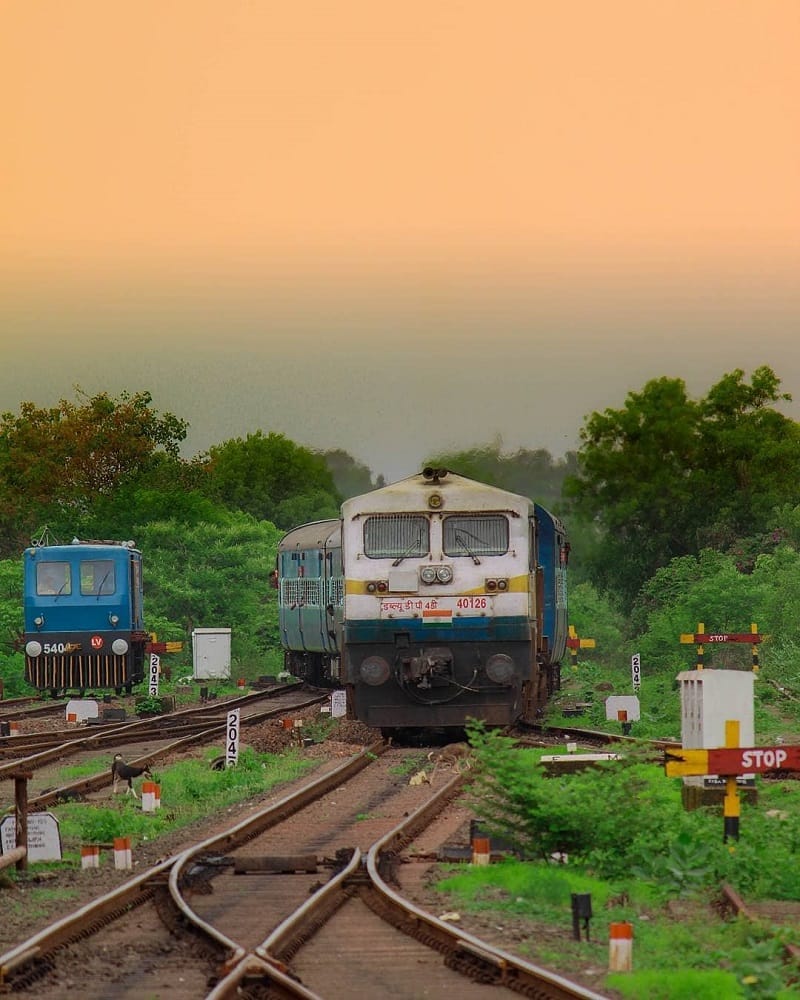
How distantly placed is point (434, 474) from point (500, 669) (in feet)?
9.94

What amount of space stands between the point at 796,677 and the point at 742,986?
23.7 m

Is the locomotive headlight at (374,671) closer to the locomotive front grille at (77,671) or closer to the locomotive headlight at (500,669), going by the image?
the locomotive headlight at (500,669)

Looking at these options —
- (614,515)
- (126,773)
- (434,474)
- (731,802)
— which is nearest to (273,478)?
(614,515)

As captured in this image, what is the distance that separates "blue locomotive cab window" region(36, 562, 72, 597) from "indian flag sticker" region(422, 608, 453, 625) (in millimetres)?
14842

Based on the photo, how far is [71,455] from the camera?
2581 inches

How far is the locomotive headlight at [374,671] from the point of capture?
78.9 ft

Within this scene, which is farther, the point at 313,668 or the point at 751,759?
the point at 313,668

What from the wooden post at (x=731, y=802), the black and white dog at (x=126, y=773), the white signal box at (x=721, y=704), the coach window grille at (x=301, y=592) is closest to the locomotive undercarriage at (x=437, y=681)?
the black and white dog at (x=126, y=773)

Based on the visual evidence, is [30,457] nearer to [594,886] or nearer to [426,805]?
[426,805]

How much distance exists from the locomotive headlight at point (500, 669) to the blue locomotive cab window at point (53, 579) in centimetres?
1548

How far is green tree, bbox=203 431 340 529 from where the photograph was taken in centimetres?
9862

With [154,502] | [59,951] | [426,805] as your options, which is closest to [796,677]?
[426,805]

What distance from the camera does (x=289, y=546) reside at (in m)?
39.4

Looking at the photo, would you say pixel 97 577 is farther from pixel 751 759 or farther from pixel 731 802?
pixel 751 759
